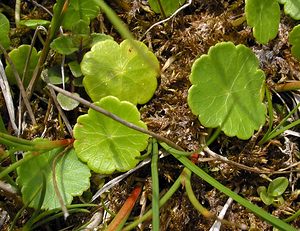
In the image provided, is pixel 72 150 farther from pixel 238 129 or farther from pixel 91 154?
pixel 238 129

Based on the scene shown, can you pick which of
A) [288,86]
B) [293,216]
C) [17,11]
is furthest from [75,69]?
[293,216]

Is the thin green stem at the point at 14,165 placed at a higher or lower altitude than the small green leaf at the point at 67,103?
higher

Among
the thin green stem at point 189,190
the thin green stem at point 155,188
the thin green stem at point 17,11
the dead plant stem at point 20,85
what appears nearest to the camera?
the thin green stem at point 155,188

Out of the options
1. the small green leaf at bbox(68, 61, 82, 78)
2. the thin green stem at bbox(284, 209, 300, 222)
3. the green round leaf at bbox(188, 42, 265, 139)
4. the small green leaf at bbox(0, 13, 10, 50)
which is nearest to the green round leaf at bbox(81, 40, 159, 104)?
the small green leaf at bbox(68, 61, 82, 78)

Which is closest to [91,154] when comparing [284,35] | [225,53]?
[225,53]

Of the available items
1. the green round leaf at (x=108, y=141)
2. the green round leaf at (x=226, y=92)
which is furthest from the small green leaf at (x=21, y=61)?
the green round leaf at (x=226, y=92)

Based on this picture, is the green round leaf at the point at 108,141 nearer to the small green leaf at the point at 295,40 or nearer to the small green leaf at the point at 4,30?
the small green leaf at the point at 4,30

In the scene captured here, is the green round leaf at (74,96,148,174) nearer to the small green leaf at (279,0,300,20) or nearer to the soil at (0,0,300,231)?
the soil at (0,0,300,231)
